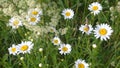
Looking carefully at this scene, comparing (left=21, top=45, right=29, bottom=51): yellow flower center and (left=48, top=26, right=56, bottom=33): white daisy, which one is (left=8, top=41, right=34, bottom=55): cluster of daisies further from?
(left=48, top=26, right=56, bottom=33): white daisy

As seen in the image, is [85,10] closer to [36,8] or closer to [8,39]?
[36,8]

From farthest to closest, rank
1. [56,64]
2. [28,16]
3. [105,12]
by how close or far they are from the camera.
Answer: [105,12] → [28,16] → [56,64]

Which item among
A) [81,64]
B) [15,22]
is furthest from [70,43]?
[15,22]

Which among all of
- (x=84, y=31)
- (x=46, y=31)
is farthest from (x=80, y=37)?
(x=46, y=31)

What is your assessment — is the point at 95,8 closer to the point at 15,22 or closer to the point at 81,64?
the point at 81,64

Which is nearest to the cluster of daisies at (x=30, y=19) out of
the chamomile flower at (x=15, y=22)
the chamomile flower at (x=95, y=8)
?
the chamomile flower at (x=15, y=22)
